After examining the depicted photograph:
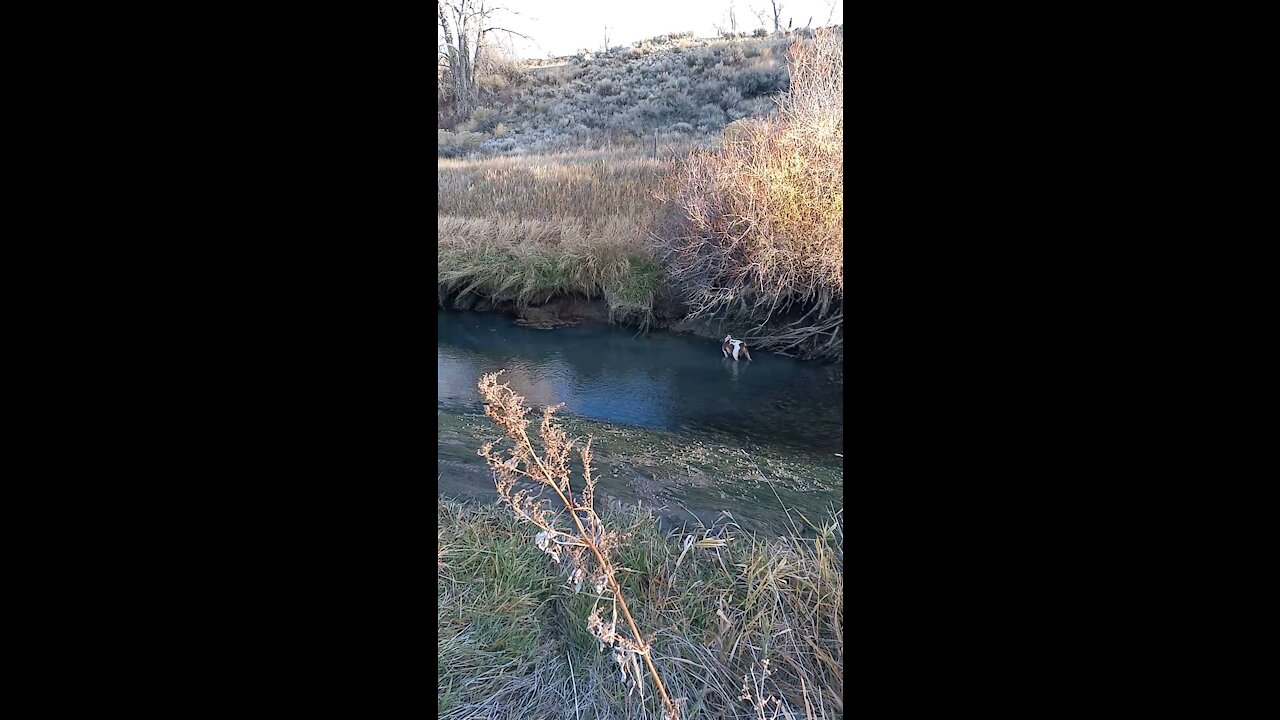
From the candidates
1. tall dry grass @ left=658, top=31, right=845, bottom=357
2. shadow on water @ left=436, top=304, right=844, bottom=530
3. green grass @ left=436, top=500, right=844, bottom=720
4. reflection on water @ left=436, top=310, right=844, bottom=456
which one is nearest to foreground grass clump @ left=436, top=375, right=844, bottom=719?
→ green grass @ left=436, top=500, right=844, bottom=720

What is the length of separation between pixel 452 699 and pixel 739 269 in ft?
4.88

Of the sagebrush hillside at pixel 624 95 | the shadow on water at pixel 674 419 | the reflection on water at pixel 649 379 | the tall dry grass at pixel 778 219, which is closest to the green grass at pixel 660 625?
the shadow on water at pixel 674 419

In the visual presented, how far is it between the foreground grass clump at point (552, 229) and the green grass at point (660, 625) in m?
0.87

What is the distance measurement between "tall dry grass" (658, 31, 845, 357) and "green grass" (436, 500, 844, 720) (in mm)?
688

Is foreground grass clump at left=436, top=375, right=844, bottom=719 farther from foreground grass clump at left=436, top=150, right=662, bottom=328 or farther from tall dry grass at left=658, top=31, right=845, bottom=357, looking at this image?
foreground grass clump at left=436, top=150, right=662, bottom=328

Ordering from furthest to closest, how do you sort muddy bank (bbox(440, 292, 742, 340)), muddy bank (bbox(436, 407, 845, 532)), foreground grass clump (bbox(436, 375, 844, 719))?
1. muddy bank (bbox(440, 292, 742, 340))
2. muddy bank (bbox(436, 407, 845, 532))
3. foreground grass clump (bbox(436, 375, 844, 719))

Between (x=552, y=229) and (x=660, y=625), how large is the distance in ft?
4.91

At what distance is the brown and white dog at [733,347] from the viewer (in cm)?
248

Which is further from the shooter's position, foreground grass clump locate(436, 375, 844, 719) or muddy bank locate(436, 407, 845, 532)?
muddy bank locate(436, 407, 845, 532)

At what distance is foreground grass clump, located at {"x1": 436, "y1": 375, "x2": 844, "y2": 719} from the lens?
5.54 feet

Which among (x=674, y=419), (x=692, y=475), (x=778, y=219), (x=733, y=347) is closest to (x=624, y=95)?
(x=778, y=219)

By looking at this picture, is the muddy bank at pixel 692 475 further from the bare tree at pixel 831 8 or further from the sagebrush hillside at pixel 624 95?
the bare tree at pixel 831 8
